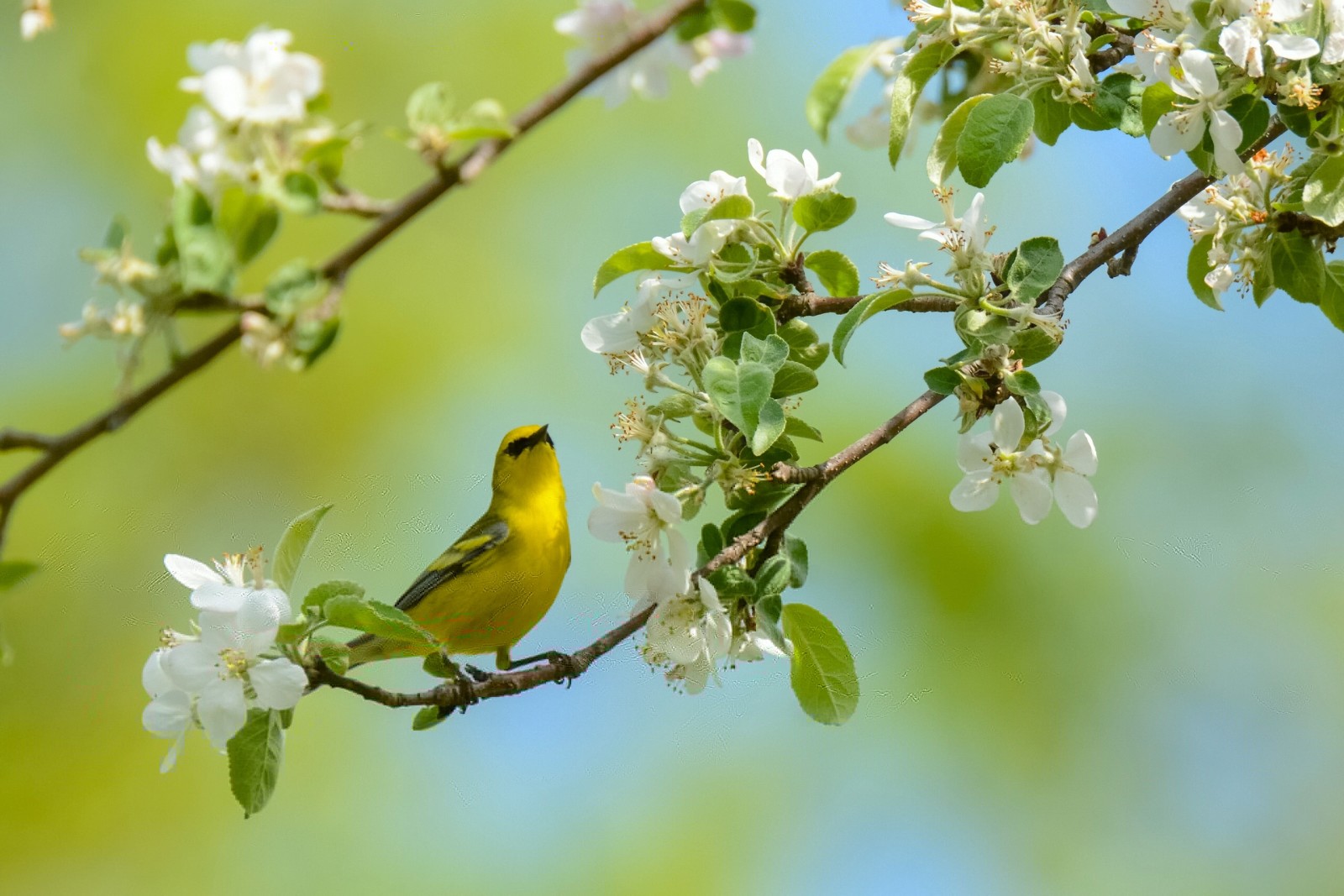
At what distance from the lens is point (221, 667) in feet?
5.02

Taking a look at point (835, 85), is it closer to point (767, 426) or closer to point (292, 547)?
point (767, 426)

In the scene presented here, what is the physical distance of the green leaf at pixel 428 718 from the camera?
5.68 ft

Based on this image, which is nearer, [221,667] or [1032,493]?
[221,667]

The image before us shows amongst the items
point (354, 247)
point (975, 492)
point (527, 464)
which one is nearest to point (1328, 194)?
point (975, 492)

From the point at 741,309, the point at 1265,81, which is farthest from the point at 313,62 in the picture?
the point at 1265,81

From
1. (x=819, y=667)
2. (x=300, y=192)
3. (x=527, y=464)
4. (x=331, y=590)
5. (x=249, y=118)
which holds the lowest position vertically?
(x=527, y=464)

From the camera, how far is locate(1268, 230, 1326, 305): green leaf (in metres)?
1.77

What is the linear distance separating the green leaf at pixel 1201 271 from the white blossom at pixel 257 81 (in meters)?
1.73

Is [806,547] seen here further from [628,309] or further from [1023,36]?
[1023,36]

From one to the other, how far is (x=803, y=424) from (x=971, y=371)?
0.75 feet

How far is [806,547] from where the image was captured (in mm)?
1693

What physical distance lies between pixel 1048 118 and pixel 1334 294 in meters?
0.49

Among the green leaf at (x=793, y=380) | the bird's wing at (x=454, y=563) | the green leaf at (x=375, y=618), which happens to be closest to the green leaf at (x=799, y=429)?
the green leaf at (x=793, y=380)

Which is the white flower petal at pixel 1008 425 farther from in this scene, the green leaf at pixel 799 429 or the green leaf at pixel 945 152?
the green leaf at pixel 945 152
